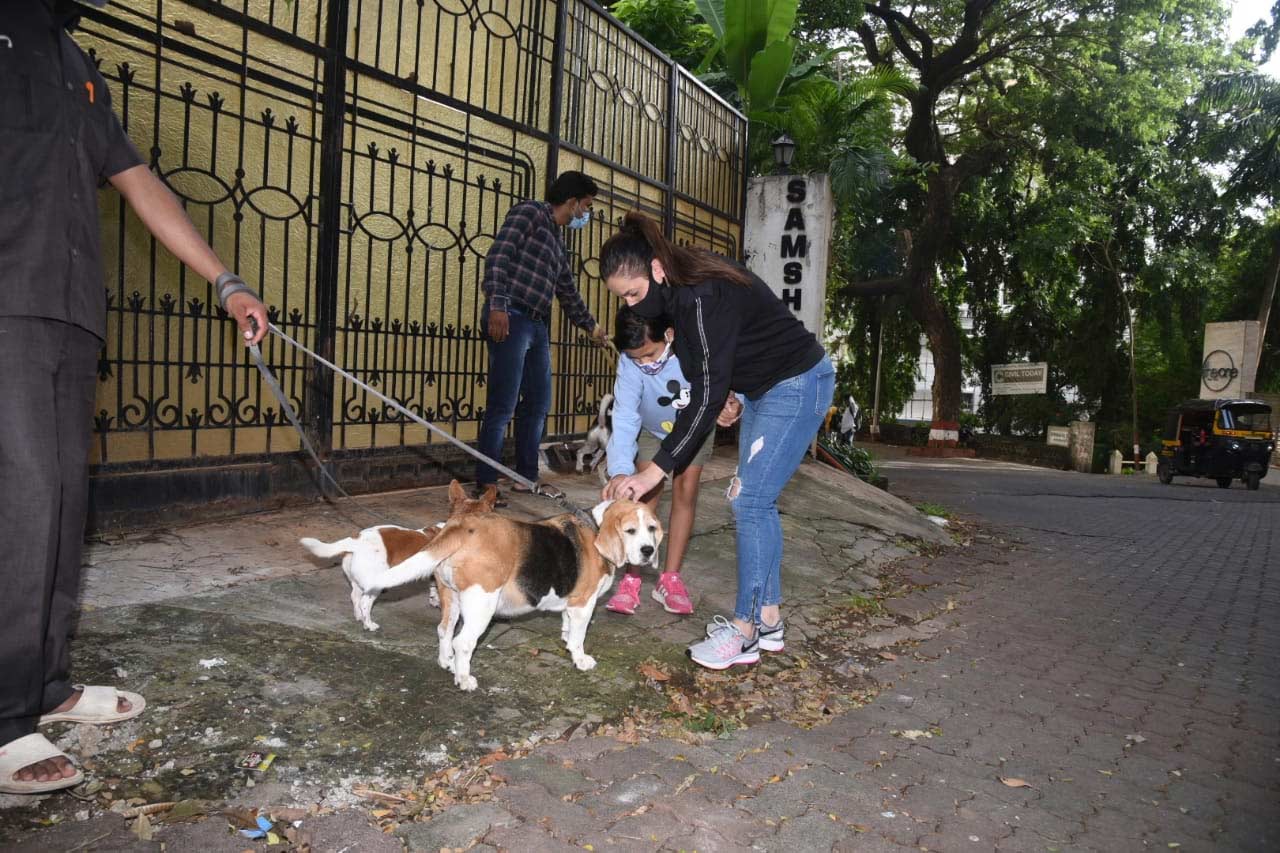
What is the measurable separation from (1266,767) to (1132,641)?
6.26 feet

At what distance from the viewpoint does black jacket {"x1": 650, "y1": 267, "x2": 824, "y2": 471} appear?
141 inches

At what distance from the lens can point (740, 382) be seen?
12.8ft

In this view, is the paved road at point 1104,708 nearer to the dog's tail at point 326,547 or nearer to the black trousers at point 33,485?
the dog's tail at point 326,547

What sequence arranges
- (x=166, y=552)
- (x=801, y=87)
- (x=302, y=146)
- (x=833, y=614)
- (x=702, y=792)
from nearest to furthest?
(x=702, y=792) < (x=166, y=552) < (x=833, y=614) < (x=302, y=146) < (x=801, y=87)

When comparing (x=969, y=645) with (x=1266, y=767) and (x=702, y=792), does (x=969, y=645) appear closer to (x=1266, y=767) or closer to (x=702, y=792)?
(x=1266, y=767)

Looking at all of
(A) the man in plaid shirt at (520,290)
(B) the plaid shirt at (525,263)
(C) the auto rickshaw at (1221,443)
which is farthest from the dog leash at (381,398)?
(C) the auto rickshaw at (1221,443)

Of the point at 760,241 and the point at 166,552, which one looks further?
Result: the point at 760,241

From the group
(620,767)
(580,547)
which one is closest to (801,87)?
(580,547)

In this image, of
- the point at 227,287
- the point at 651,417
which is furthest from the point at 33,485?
the point at 651,417

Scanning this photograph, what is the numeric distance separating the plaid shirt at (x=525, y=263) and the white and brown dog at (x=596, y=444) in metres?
1.96

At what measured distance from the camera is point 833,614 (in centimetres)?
523

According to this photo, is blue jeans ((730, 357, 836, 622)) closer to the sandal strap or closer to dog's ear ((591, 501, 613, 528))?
dog's ear ((591, 501, 613, 528))

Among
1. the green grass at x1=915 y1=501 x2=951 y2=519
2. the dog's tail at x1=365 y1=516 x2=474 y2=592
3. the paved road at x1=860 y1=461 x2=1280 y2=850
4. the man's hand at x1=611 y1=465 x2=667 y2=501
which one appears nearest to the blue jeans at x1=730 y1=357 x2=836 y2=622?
the man's hand at x1=611 y1=465 x2=667 y2=501

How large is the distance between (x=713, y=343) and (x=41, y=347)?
2.27 metres
